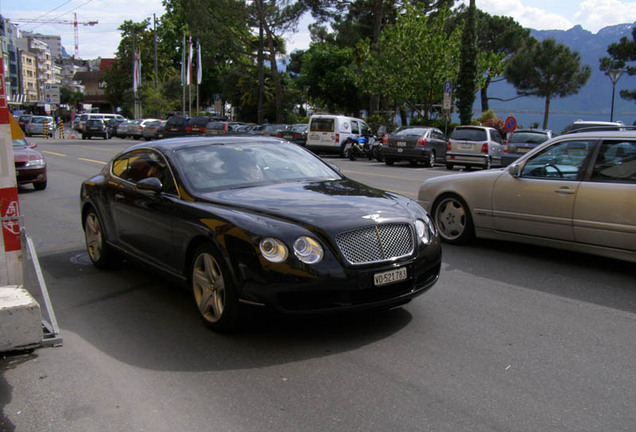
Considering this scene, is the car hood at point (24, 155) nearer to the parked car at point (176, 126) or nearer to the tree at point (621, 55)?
the parked car at point (176, 126)

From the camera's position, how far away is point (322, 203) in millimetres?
4723

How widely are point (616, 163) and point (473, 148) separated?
16.2 meters

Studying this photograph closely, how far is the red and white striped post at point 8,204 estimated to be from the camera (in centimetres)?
422

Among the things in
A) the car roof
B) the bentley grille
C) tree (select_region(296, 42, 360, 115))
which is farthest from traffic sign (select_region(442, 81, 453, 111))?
the bentley grille

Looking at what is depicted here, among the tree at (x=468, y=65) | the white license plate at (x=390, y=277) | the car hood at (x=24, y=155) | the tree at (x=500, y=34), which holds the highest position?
the tree at (x=500, y=34)

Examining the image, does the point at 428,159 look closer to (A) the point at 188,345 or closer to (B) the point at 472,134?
(B) the point at 472,134

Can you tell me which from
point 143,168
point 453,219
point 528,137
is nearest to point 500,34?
point 528,137

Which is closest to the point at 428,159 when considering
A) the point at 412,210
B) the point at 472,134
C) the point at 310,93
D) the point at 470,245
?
the point at 472,134

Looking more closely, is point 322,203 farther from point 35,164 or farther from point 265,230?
point 35,164

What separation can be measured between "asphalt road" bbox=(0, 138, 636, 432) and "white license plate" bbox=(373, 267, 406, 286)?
1.48 ft

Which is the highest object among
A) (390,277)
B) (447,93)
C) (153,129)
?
(447,93)

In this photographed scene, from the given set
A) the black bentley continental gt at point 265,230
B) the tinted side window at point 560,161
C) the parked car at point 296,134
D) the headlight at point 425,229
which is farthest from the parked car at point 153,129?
the headlight at point 425,229

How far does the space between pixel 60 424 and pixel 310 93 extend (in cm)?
Answer: 5069

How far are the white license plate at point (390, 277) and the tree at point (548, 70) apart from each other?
5068 cm
